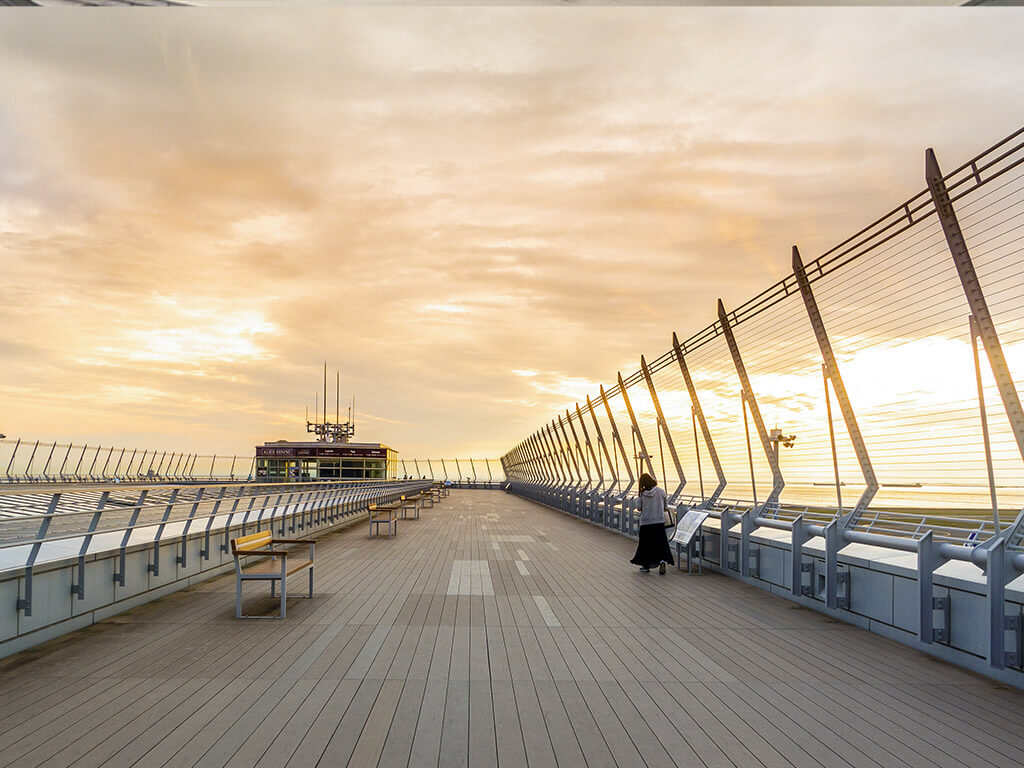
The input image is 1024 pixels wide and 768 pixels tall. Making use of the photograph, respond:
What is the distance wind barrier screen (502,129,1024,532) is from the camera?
19.1 feet

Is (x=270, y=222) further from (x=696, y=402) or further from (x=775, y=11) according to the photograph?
(x=775, y=11)

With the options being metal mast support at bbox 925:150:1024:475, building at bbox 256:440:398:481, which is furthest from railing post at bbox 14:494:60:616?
building at bbox 256:440:398:481

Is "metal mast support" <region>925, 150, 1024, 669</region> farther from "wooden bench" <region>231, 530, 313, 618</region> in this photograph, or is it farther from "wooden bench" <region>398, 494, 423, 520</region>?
"wooden bench" <region>398, 494, 423, 520</region>

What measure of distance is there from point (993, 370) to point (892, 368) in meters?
1.58

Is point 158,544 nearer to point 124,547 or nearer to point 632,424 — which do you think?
point 124,547

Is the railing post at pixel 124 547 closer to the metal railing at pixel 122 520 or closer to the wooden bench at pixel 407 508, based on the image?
the metal railing at pixel 122 520

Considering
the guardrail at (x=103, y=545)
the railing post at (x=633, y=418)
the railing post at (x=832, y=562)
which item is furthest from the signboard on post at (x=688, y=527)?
the guardrail at (x=103, y=545)

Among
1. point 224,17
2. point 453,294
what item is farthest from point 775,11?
point 453,294

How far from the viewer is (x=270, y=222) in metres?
19.5

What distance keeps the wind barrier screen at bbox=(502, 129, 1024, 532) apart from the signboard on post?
77 centimetres

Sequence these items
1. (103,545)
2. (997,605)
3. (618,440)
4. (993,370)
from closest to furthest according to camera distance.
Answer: (997,605) → (993,370) → (103,545) → (618,440)

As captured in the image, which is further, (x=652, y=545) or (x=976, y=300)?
(x=652, y=545)

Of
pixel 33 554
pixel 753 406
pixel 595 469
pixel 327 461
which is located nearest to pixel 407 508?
pixel 595 469

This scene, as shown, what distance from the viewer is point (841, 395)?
818 cm
